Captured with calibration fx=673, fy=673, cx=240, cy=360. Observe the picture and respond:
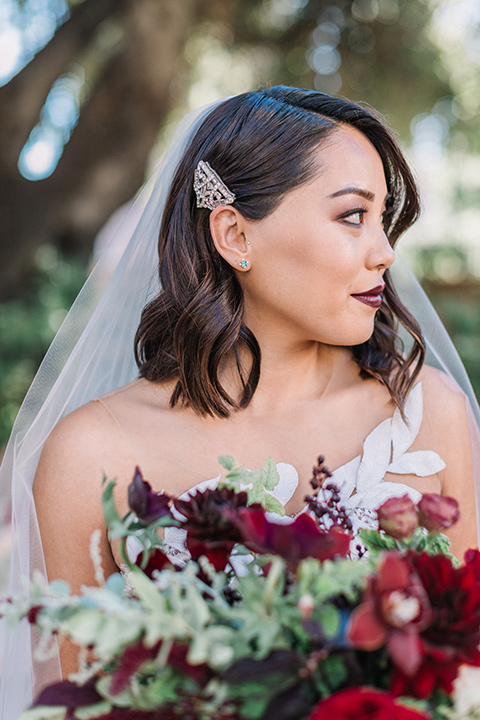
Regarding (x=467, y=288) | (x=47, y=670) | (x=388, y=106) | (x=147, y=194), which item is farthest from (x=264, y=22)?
(x=47, y=670)

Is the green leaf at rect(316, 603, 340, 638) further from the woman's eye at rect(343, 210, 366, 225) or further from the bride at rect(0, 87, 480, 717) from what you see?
the woman's eye at rect(343, 210, 366, 225)

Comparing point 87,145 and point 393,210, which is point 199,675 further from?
point 87,145

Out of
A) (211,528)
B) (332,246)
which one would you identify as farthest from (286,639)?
(332,246)

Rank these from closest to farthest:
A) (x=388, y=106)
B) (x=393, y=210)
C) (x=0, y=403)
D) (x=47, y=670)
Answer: (x=47, y=670) < (x=393, y=210) < (x=0, y=403) < (x=388, y=106)

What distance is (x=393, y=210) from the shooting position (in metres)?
2.05

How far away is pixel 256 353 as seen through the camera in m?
1.95

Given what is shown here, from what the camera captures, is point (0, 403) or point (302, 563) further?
point (0, 403)

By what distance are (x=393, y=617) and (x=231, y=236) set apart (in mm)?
1369

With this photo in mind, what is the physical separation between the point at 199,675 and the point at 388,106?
7.85 m

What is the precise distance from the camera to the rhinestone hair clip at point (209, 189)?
6.07 feet

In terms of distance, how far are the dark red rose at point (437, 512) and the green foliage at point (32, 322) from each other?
3.78m

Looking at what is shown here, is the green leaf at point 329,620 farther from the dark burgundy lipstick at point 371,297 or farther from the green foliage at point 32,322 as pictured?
the green foliage at point 32,322

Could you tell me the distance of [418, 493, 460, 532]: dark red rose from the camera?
897 mm

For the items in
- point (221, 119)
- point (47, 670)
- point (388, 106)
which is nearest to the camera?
point (47, 670)
